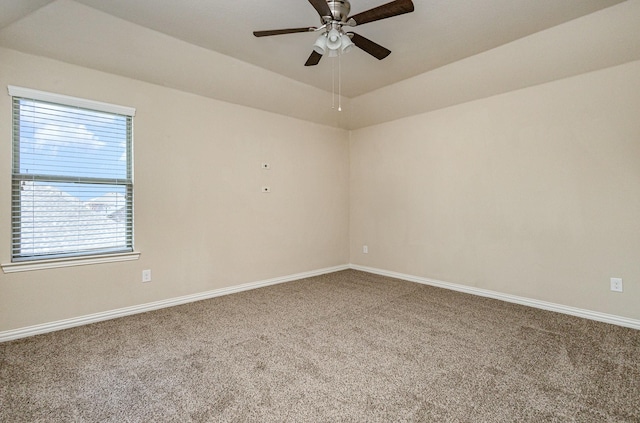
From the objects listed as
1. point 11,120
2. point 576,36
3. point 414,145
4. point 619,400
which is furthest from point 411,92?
point 11,120

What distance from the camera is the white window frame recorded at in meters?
2.56

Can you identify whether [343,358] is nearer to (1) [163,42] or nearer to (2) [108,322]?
(2) [108,322]

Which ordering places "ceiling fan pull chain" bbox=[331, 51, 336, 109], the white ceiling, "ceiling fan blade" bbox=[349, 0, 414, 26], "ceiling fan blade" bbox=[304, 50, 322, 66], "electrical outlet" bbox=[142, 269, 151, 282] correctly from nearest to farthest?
1. "ceiling fan blade" bbox=[349, 0, 414, 26]
2. the white ceiling
3. "ceiling fan blade" bbox=[304, 50, 322, 66]
4. "electrical outlet" bbox=[142, 269, 151, 282]
5. "ceiling fan pull chain" bbox=[331, 51, 336, 109]

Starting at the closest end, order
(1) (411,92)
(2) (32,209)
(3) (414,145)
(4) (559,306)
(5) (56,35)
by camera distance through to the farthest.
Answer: (5) (56,35) < (2) (32,209) < (4) (559,306) < (1) (411,92) < (3) (414,145)

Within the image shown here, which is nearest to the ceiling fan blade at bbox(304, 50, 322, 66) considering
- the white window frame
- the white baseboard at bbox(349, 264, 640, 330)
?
the white window frame

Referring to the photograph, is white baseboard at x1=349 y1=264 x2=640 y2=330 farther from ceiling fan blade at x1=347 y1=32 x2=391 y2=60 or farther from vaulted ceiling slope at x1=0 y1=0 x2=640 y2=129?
ceiling fan blade at x1=347 y1=32 x2=391 y2=60

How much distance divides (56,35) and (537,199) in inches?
187

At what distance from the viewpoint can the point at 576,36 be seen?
2.66 meters

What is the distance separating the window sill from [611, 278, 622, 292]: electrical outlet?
15.3 ft

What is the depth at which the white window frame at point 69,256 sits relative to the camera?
2.56 m

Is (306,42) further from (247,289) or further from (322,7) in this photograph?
(247,289)

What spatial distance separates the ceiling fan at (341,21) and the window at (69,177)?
1937mm

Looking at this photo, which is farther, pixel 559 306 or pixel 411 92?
pixel 411 92

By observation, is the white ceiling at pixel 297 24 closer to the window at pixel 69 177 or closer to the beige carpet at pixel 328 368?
the window at pixel 69 177
